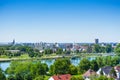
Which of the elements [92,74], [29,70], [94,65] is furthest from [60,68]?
[94,65]

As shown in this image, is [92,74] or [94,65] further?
[94,65]

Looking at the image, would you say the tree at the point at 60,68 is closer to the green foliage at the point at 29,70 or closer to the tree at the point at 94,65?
the green foliage at the point at 29,70

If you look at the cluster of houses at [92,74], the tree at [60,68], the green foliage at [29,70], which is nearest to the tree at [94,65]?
the cluster of houses at [92,74]

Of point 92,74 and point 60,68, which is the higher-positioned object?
point 60,68

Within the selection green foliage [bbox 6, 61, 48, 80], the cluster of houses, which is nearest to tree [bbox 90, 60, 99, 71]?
the cluster of houses

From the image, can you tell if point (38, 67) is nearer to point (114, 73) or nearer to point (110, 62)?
point (114, 73)

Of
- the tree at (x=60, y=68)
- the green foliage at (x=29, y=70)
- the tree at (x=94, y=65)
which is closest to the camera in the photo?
the green foliage at (x=29, y=70)

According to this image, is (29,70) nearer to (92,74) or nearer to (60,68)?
(60,68)

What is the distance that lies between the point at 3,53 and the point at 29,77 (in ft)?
118

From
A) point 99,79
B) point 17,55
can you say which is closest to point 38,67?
point 99,79

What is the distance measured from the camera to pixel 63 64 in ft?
79.7

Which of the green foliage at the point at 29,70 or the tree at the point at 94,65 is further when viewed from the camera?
the tree at the point at 94,65

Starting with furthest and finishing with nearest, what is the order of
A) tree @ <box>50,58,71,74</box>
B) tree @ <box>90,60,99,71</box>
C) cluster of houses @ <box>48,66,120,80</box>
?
1. tree @ <box>90,60,99,71</box>
2. tree @ <box>50,58,71,74</box>
3. cluster of houses @ <box>48,66,120,80</box>

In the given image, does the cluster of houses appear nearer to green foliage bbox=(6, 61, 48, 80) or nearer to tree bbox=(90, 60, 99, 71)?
green foliage bbox=(6, 61, 48, 80)
